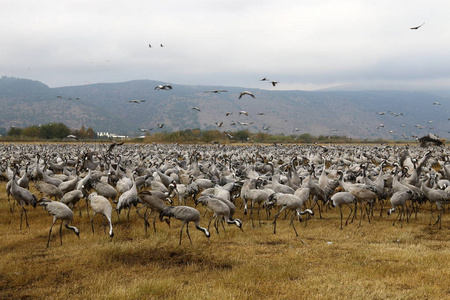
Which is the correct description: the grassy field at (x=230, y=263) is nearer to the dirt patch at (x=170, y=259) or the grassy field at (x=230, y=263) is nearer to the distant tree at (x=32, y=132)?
the dirt patch at (x=170, y=259)

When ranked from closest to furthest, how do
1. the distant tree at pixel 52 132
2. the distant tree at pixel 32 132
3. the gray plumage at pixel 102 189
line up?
the gray plumage at pixel 102 189 < the distant tree at pixel 32 132 < the distant tree at pixel 52 132

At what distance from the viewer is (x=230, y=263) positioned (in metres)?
8.62

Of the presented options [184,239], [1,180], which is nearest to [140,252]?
[184,239]

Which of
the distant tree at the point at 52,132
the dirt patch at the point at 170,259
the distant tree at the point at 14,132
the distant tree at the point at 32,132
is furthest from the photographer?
the distant tree at the point at 14,132

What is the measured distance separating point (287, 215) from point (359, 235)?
3297 millimetres

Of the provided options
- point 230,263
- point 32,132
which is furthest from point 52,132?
point 230,263

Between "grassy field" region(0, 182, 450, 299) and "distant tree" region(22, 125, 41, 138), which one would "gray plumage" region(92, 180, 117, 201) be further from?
"distant tree" region(22, 125, 41, 138)

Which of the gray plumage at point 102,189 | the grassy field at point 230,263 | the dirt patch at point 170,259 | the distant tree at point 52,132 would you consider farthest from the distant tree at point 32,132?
the dirt patch at point 170,259

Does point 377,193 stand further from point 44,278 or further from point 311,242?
point 44,278

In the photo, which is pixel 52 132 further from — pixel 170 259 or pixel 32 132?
pixel 170 259

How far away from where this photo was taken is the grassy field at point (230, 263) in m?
7.01

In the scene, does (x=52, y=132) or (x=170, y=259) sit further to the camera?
(x=52, y=132)

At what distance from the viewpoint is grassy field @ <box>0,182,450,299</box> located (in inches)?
276

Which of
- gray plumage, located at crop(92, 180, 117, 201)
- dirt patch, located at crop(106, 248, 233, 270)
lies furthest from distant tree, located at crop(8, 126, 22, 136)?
dirt patch, located at crop(106, 248, 233, 270)
